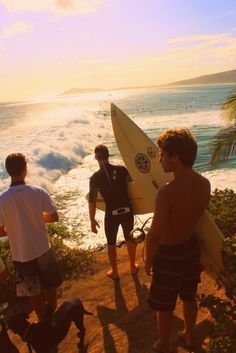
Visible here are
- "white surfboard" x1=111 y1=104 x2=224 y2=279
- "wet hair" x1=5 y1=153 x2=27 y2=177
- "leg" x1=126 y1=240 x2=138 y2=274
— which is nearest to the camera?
"wet hair" x1=5 y1=153 x2=27 y2=177

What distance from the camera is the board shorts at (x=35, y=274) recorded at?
3881mm

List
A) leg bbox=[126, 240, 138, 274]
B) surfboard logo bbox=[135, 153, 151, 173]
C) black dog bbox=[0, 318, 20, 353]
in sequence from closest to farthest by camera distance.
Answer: black dog bbox=[0, 318, 20, 353], leg bbox=[126, 240, 138, 274], surfboard logo bbox=[135, 153, 151, 173]

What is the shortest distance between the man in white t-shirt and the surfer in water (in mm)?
1131

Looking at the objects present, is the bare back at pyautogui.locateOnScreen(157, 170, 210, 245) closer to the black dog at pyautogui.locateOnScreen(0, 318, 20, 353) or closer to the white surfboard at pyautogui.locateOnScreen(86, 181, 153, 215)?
the black dog at pyautogui.locateOnScreen(0, 318, 20, 353)

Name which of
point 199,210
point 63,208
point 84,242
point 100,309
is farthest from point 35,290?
point 63,208

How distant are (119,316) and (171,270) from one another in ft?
6.14

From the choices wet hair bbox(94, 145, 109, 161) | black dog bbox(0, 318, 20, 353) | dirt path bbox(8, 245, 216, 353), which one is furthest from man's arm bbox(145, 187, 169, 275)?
wet hair bbox(94, 145, 109, 161)

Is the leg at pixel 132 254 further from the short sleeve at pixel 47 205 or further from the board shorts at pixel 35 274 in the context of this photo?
the short sleeve at pixel 47 205

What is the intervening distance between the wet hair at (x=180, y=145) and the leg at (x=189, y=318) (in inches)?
53.7

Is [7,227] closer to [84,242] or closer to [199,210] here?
[199,210]

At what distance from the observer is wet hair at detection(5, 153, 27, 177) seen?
3678mm

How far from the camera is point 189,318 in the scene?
3711mm

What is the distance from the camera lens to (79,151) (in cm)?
2611

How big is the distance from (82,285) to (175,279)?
9.52 feet
